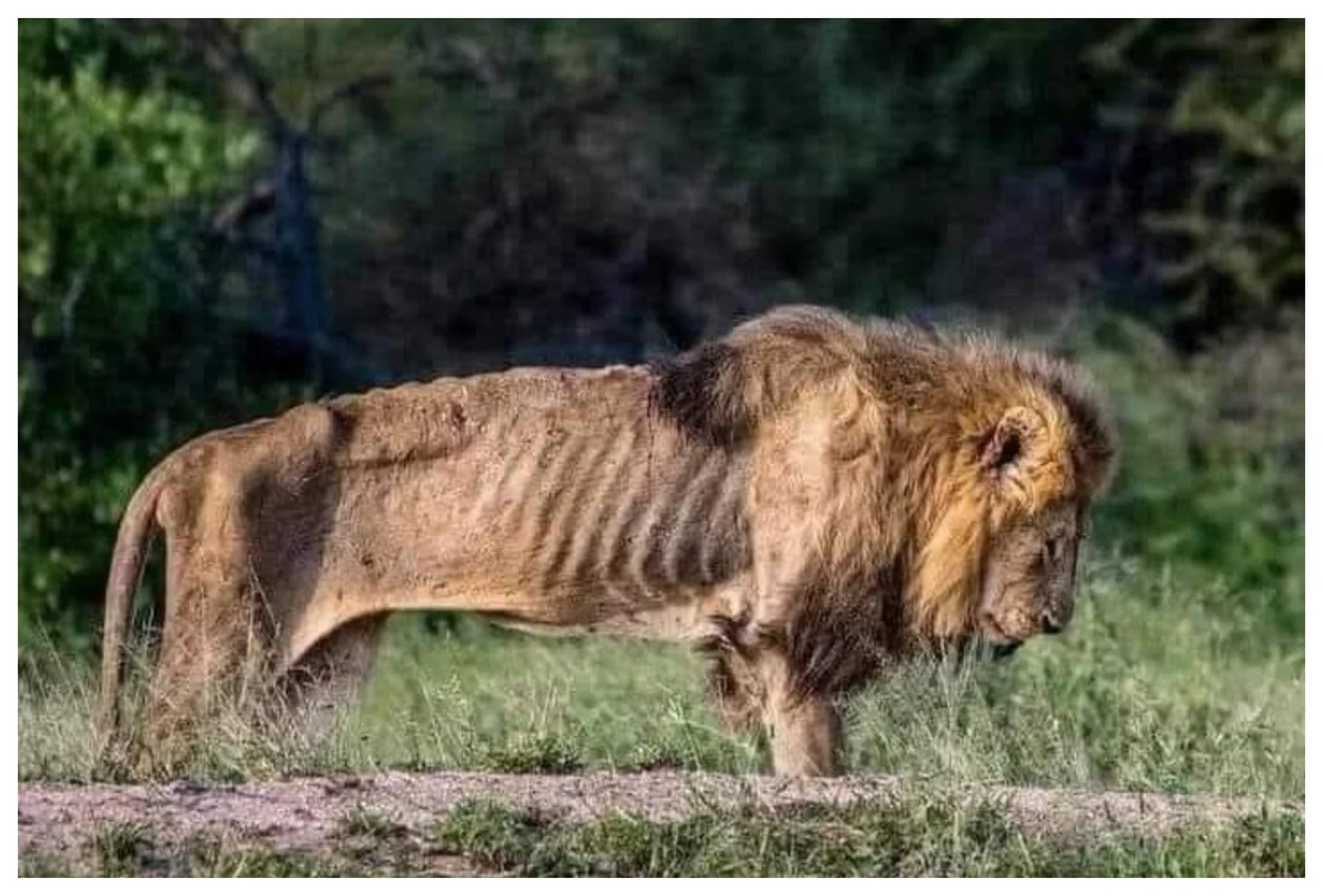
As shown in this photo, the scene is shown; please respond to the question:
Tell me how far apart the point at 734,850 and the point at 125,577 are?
1.70 m

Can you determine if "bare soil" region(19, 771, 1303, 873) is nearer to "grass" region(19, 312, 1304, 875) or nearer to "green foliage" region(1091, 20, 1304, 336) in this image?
"grass" region(19, 312, 1304, 875)

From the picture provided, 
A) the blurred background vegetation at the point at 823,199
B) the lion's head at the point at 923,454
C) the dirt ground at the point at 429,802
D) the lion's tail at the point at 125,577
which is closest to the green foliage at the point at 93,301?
the blurred background vegetation at the point at 823,199

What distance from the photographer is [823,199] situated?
16797mm

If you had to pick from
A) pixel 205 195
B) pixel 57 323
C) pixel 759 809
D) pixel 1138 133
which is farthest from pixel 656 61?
pixel 759 809

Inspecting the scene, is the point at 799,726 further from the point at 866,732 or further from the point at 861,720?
the point at 866,732

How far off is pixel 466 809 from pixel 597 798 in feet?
0.96

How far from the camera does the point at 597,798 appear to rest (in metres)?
6.16

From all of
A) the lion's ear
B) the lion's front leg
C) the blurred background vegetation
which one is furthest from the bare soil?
the blurred background vegetation

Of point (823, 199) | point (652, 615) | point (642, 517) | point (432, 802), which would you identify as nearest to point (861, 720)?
point (652, 615)

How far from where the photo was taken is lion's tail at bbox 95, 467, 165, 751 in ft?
22.8

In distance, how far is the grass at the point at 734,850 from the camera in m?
5.80

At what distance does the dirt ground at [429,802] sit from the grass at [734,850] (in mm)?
53

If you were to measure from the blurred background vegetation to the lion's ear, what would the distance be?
20.3 feet
